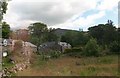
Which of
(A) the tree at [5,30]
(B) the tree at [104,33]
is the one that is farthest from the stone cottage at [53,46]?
(A) the tree at [5,30]

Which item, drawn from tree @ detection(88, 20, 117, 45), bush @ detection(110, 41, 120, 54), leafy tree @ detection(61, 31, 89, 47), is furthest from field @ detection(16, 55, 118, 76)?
leafy tree @ detection(61, 31, 89, 47)

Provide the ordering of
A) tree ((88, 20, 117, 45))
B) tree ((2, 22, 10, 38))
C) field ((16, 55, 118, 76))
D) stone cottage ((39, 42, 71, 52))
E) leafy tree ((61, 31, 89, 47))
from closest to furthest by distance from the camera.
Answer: field ((16, 55, 118, 76)), tree ((2, 22, 10, 38)), tree ((88, 20, 117, 45)), leafy tree ((61, 31, 89, 47)), stone cottage ((39, 42, 71, 52))

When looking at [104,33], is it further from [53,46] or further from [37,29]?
[37,29]

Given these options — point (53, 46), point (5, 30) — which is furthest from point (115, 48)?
point (53, 46)

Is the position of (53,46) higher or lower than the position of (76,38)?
lower

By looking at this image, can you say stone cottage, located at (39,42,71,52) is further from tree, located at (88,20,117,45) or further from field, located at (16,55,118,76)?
field, located at (16,55,118,76)

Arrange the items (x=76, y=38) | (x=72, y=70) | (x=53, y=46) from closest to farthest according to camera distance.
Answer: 1. (x=72, y=70)
2. (x=76, y=38)
3. (x=53, y=46)

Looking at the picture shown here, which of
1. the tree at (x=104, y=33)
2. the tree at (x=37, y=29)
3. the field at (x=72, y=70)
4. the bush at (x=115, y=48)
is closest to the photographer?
the field at (x=72, y=70)

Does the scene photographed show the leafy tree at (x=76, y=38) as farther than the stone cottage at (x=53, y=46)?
No

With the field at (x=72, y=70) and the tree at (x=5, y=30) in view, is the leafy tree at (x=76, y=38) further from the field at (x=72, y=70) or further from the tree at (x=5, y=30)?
the field at (x=72, y=70)

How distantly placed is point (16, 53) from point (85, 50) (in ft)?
42.3

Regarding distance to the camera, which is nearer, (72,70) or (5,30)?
(72,70)

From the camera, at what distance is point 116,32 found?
5278 centimetres

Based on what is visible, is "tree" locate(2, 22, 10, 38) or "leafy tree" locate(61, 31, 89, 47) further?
"leafy tree" locate(61, 31, 89, 47)
